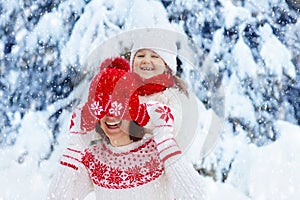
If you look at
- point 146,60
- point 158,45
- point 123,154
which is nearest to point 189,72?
point 158,45

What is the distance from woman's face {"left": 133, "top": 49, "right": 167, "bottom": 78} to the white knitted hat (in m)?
0.02

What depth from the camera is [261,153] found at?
4.11 meters

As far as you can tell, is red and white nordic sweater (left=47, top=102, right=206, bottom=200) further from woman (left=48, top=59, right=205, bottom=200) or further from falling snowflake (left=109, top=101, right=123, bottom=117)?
falling snowflake (left=109, top=101, right=123, bottom=117)

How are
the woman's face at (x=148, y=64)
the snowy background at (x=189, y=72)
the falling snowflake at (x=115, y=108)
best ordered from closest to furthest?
the falling snowflake at (x=115, y=108), the woman's face at (x=148, y=64), the snowy background at (x=189, y=72)

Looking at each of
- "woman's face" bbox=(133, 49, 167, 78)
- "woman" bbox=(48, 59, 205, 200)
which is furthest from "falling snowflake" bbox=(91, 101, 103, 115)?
"woman's face" bbox=(133, 49, 167, 78)

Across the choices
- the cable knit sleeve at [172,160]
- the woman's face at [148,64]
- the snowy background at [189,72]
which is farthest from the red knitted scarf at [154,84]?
the snowy background at [189,72]

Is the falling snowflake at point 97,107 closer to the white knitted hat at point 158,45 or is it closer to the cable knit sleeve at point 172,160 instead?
the cable knit sleeve at point 172,160

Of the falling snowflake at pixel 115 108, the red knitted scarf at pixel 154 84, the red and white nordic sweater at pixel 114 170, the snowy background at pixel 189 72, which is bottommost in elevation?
the snowy background at pixel 189 72

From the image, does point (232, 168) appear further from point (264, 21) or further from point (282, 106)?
point (264, 21)

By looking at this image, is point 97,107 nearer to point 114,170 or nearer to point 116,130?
point 116,130

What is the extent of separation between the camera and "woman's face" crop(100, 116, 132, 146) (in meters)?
1.54

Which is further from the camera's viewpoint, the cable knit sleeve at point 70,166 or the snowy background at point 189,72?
the snowy background at point 189,72

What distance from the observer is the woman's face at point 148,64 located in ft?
6.41

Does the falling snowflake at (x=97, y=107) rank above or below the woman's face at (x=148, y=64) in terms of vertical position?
above
